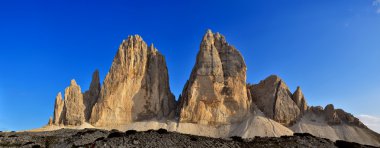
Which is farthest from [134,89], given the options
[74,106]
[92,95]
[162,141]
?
[162,141]

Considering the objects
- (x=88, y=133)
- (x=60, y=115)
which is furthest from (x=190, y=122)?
(x=88, y=133)

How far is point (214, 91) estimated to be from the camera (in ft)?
562

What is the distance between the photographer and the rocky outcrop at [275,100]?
570 ft

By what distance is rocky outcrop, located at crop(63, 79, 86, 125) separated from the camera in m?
167

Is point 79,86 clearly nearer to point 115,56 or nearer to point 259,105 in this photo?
point 115,56

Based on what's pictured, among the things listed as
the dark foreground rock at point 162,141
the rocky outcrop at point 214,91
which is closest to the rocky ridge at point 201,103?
the rocky outcrop at point 214,91

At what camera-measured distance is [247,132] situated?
500ft

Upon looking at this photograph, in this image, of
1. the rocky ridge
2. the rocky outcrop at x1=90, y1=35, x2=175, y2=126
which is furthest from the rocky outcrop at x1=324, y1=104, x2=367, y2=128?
the rocky outcrop at x1=90, y1=35, x2=175, y2=126

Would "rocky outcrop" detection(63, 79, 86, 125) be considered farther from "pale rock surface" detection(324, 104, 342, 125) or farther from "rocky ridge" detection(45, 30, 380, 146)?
"pale rock surface" detection(324, 104, 342, 125)

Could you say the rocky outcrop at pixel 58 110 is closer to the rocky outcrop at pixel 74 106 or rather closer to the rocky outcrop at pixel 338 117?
the rocky outcrop at pixel 74 106

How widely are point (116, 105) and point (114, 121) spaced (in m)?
7.30

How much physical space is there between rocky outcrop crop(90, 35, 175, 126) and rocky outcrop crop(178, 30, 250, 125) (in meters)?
10.9

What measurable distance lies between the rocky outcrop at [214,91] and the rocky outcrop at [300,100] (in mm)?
24292

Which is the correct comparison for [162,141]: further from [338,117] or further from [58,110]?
[338,117]
